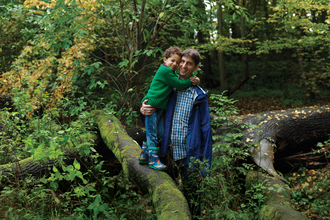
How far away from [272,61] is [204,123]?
725 inches

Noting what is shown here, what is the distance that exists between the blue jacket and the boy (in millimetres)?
86

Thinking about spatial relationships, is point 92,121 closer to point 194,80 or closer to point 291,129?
point 194,80

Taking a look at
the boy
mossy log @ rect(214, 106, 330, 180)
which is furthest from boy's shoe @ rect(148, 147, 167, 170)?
mossy log @ rect(214, 106, 330, 180)

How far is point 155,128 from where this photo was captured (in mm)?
3031

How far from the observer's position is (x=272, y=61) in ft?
63.3

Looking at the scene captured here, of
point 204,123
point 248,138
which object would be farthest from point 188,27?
point 204,123

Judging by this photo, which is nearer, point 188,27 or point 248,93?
point 188,27

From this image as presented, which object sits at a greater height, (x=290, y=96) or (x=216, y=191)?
(x=216, y=191)

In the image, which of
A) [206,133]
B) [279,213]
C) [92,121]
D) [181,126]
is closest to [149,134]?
[181,126]

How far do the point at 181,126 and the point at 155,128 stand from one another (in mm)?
330

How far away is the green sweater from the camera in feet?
9.60

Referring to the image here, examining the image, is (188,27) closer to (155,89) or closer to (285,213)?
(155,89)

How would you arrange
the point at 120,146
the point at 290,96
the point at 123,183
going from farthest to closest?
the point at 290,96 → the point at 120,146 → the point at 123,183

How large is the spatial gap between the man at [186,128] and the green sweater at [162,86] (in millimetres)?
88
